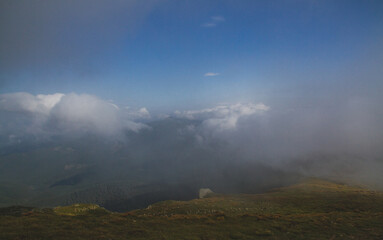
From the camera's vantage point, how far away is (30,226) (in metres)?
27.5

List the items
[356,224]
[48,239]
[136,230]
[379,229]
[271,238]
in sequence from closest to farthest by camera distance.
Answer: [48,239]
[271,238]
[136,230]
[379,229]
[356,224]

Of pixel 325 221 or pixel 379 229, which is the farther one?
pixel 325 221

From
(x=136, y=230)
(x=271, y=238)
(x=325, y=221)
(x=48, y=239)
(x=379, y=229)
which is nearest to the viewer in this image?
(x=48, y=239)

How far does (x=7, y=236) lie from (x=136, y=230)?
1606cm

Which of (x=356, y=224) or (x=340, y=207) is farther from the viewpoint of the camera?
(x=340, y=207)

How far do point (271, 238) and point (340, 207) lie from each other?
57.7 metres

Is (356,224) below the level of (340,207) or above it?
above

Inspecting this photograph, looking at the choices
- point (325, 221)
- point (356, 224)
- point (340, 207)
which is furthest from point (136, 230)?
point (340, 207)

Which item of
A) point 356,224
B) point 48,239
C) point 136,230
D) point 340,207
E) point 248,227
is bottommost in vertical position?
point 340,207

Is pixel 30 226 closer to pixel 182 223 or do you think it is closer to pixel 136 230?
pixel 136 230

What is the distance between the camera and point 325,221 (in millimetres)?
37156

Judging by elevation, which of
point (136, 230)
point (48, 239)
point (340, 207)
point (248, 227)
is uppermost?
point (48, 239)

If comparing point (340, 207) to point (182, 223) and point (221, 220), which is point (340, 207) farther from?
point (182, 223)

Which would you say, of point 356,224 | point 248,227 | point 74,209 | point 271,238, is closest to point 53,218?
point 74,209
